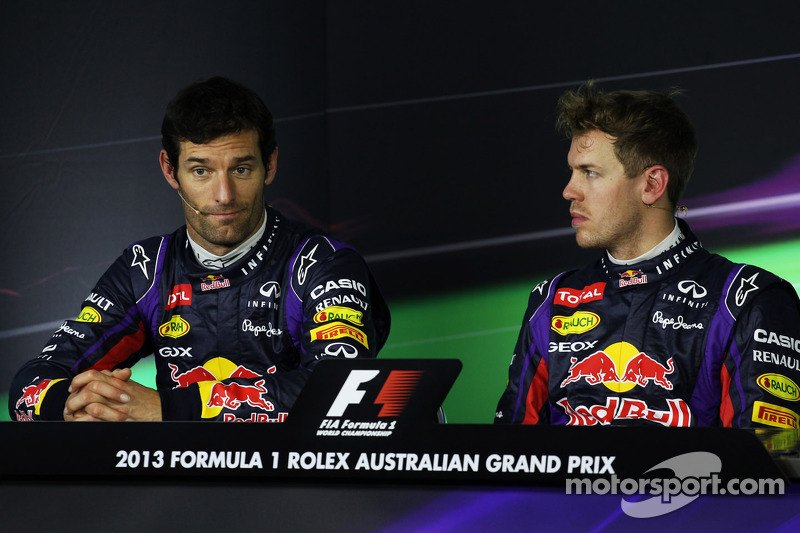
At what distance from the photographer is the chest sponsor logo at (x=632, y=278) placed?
1.90 m

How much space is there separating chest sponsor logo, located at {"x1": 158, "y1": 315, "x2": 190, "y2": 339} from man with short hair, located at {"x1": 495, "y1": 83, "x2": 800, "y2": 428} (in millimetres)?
741

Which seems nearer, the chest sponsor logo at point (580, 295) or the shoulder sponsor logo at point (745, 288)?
the shoulder sponsor logo at point (745, 288)

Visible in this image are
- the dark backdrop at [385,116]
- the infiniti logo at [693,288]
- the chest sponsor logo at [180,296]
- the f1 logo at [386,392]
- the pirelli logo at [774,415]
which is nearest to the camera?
the f1 logo at [386,392]

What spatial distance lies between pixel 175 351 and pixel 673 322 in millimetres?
1097

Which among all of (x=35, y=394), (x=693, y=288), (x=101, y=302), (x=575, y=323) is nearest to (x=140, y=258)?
(x=101, y=302)

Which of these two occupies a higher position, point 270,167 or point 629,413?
point 270,167

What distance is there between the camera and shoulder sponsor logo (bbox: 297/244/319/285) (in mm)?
2104

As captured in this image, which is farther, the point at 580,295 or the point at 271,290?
the point at 271,290

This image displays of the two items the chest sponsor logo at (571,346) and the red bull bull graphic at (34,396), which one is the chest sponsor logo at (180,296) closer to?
the red bull bull graphic at (34,396)

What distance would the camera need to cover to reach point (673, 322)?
182 centimetres

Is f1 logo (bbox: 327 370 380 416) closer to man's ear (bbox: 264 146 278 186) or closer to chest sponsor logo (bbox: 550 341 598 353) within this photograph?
chest sponsor logo (bbox: 550 341 598 353)

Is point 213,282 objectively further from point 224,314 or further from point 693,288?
point 693,288

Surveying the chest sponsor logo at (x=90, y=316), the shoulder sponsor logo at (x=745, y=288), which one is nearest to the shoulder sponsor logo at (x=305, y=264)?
the chest sponsor logo at (x=90, y=316)

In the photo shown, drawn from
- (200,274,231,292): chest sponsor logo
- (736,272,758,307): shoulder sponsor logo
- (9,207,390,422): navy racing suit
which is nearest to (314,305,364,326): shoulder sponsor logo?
(9,207,390,422): navy racing suit
